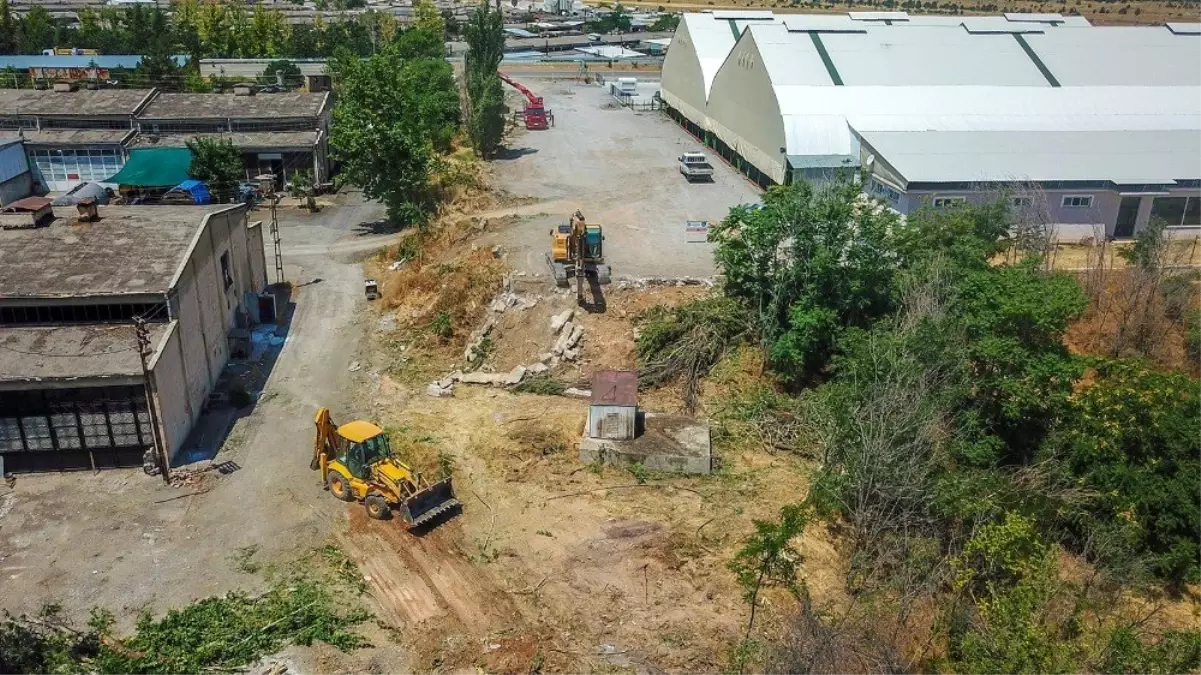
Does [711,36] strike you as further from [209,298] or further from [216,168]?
[209,298]

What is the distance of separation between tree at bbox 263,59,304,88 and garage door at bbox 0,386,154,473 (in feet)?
157

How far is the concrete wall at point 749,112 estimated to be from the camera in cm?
4694

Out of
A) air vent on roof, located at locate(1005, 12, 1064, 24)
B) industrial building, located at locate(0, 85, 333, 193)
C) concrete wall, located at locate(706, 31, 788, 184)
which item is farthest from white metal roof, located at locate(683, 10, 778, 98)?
industrial building, located at locate(0, 85, 333, 193)

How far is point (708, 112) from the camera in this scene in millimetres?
58656

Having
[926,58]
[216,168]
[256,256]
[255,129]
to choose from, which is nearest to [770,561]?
[256,256]

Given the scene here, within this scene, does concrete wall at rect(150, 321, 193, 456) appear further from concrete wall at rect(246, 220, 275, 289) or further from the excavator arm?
concrete wall at rect(246, 220, 275, 289)

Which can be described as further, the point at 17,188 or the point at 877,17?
the point at 877,17

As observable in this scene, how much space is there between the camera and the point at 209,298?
96.4 ft

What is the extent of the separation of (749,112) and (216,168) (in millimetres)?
28657

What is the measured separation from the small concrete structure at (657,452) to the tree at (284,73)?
52093mm

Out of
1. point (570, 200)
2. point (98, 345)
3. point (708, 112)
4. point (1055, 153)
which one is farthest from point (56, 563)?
point (708, 112)

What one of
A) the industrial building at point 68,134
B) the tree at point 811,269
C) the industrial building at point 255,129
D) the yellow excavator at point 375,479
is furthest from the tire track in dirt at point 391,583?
the industrial building at point 68,134

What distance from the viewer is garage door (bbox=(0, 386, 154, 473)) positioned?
2419 centimetres

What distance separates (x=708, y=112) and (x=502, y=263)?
89.3 feet
